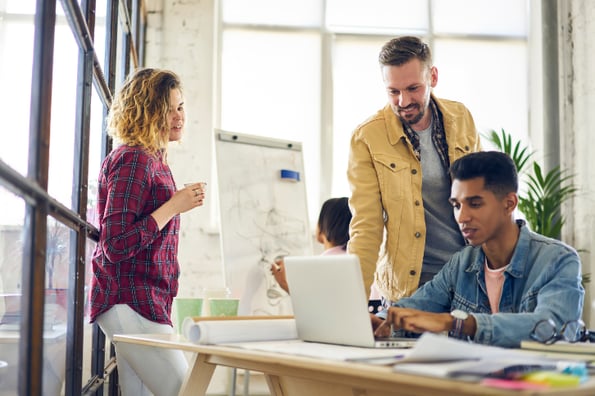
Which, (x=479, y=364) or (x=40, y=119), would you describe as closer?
(x=479, y=364)

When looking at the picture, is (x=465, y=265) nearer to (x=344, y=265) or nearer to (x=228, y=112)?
(x=344, y=265)

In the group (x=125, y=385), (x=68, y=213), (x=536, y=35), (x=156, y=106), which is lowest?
(x=125, y=385)

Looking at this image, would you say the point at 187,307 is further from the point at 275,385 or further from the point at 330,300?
the point at 330,300

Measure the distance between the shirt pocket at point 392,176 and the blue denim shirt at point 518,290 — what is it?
0.47 metres

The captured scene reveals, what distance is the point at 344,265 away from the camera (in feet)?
4.84

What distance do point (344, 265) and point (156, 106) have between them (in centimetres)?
105

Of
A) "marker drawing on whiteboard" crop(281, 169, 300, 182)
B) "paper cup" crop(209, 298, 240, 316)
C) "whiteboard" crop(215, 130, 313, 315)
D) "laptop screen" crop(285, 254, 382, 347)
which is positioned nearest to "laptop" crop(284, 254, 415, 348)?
"laptop screen" crop(285, 254, 382, 347)

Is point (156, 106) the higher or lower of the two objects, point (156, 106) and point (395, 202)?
the higher

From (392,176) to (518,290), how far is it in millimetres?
735

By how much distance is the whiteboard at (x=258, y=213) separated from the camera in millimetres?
3449

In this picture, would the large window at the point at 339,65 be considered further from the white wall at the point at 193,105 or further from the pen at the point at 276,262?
the pen at the point at 276,262

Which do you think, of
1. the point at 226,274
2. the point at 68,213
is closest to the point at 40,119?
the point at 68,213

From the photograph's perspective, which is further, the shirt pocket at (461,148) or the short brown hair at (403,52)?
the shirt pocket at (461,148)

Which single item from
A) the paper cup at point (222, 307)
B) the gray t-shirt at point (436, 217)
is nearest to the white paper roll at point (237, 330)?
the paper cup at point (222, 307)
